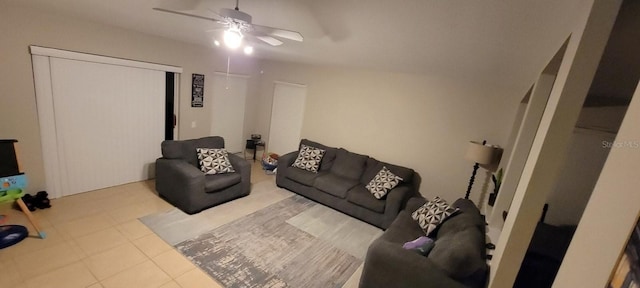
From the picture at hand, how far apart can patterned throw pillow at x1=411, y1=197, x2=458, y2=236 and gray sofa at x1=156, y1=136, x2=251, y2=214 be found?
104 inches

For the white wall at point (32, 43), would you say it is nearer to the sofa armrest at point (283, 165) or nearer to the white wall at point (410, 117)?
the sofa armrest at point (283, 165)

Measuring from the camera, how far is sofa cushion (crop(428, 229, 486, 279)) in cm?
196

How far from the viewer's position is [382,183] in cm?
404

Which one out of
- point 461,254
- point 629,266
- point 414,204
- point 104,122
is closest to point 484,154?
point 414,204

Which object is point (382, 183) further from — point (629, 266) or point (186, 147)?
point (629, 266)

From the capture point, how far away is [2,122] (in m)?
2.94

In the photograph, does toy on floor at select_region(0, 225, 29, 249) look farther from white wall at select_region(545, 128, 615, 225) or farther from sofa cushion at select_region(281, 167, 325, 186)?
white wall at select_region(545, 128, 615, 225)

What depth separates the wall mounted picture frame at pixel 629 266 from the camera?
0.51 meters

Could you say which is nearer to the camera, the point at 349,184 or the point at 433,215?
the point at 433,215

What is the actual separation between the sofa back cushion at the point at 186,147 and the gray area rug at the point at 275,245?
0.82 meters

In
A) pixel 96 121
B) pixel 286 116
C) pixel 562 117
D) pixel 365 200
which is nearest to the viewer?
pixel 562 117

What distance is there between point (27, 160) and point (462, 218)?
512 centimetres

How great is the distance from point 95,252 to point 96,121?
1983 millimetres

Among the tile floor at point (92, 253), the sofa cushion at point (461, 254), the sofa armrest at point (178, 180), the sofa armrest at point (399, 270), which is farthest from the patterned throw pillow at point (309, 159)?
the sofa cushion at point (461, 254)
